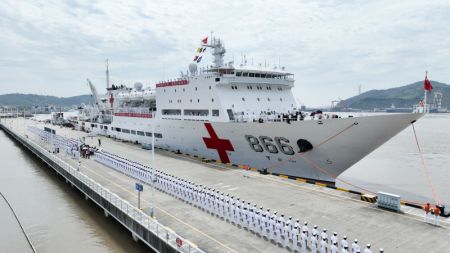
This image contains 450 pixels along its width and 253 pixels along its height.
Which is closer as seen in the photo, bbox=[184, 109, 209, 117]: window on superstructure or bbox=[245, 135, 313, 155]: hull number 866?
bbox=[245, 135, 313, 155]: hull number 866

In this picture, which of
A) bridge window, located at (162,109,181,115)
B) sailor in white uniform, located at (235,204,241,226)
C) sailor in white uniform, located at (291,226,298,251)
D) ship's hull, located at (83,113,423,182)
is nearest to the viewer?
sailor in white uniform, located at (291,226,298,251)

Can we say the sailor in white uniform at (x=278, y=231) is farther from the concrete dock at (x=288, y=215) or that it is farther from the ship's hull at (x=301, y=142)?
the ship's hull at (x=301, y=142)

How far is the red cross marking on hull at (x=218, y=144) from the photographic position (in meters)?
19.0

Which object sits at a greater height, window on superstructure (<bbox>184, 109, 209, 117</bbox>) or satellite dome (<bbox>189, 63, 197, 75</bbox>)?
satellite dome (<bbox>189, 63, 197, 75</bbox>)

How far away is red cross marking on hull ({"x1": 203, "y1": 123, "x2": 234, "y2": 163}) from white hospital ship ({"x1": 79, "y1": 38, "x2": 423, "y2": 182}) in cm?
8

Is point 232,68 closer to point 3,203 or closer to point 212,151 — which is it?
point 212,151

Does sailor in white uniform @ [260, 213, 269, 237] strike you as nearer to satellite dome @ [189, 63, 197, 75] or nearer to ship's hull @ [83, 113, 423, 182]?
ship's hull @ [83, 113, 423, 182]

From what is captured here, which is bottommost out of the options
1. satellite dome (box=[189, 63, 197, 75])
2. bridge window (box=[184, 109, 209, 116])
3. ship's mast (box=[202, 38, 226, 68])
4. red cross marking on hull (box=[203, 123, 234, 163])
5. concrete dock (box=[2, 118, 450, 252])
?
concrete dock (box=[2, 118, 450, 252])

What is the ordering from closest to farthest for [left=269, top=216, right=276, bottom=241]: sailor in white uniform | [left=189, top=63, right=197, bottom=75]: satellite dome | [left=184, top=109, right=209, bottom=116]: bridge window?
[left=269, top=216, right=276, bottom=241]: sailor in white uniform, [left=184, top=109, right=209, bottom=116]: bridge window, [left=189, top=63, right=197, bottom=75]: satellite dome

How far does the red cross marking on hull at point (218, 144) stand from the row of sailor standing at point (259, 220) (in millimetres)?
5301

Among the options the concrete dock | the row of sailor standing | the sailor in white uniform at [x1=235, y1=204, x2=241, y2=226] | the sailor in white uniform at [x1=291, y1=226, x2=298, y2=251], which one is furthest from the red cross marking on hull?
the sailor in white uniform at [x1=291, y1=226, x2=298, y2=251]

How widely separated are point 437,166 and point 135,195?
27467 millimetres

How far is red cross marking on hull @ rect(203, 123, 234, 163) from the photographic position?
19.0 metres

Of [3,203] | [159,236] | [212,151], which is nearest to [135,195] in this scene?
[159,236]
